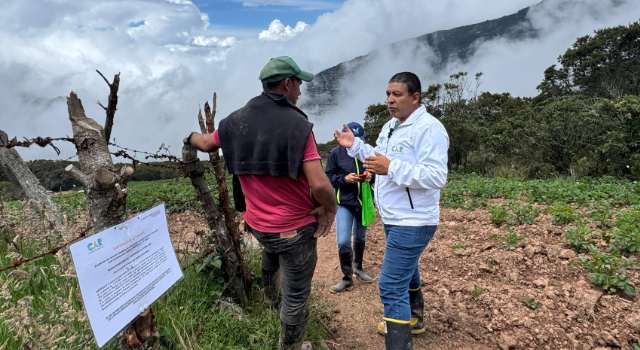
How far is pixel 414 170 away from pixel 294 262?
3.02ft

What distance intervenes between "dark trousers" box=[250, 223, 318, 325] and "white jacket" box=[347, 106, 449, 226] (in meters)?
0.58

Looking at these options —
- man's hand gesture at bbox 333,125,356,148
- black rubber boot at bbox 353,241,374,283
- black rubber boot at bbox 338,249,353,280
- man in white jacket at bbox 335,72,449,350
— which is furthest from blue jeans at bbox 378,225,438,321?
black rubber boot at bbox 353,241,374,283

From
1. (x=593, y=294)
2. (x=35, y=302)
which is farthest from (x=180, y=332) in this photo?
(x=593, y=294)

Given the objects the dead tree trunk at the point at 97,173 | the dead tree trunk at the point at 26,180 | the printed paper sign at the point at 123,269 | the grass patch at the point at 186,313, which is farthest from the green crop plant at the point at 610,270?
the dead tree trunk at the point at 26,180

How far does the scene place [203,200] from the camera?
10.8 feet

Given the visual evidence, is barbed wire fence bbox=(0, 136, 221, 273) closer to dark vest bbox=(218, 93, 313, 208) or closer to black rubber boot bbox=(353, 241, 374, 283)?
dark vest bbox=(218, 93, 313, 208)

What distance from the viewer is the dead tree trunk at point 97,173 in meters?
2.11

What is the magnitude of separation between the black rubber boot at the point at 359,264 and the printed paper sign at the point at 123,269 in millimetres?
2886

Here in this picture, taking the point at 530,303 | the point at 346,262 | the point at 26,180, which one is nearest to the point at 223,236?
the point at 346,262

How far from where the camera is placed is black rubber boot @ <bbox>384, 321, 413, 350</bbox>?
2.91 metres

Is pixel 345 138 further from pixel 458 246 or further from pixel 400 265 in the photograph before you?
pixel 458 246

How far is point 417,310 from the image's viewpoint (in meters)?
3.68

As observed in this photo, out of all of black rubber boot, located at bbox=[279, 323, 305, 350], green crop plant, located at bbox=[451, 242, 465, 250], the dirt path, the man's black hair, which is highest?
the man's black hair

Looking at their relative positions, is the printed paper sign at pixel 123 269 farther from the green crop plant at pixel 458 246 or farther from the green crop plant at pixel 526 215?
the green crop plant at pixel 526 215
